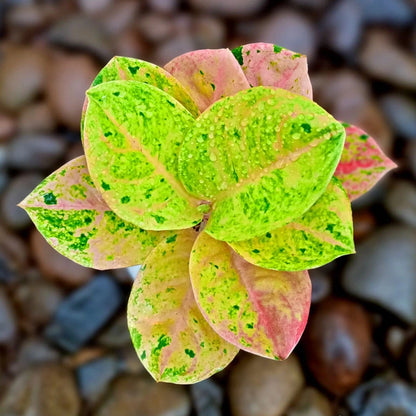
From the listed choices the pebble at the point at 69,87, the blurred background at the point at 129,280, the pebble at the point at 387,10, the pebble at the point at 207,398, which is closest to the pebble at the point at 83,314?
the blurred background at the point at 129,280

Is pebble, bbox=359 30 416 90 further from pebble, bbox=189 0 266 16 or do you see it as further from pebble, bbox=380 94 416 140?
pebble, bbox=189 0 266 16

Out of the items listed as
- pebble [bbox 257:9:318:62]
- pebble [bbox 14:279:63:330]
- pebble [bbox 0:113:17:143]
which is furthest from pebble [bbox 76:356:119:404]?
pebble [bbox 257:9:318:62]

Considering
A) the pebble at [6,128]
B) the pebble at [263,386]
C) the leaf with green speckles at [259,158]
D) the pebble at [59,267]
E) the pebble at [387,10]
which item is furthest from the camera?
the pebble at [387,10]

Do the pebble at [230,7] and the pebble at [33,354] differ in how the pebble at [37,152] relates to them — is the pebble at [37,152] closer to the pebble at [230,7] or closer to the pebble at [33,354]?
the pebble at [33,354]

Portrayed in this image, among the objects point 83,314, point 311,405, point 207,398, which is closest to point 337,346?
point 311,405

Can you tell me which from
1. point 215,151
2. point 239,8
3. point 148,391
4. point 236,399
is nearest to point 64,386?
point 148,391

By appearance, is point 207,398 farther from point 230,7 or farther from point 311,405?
point 230,7
